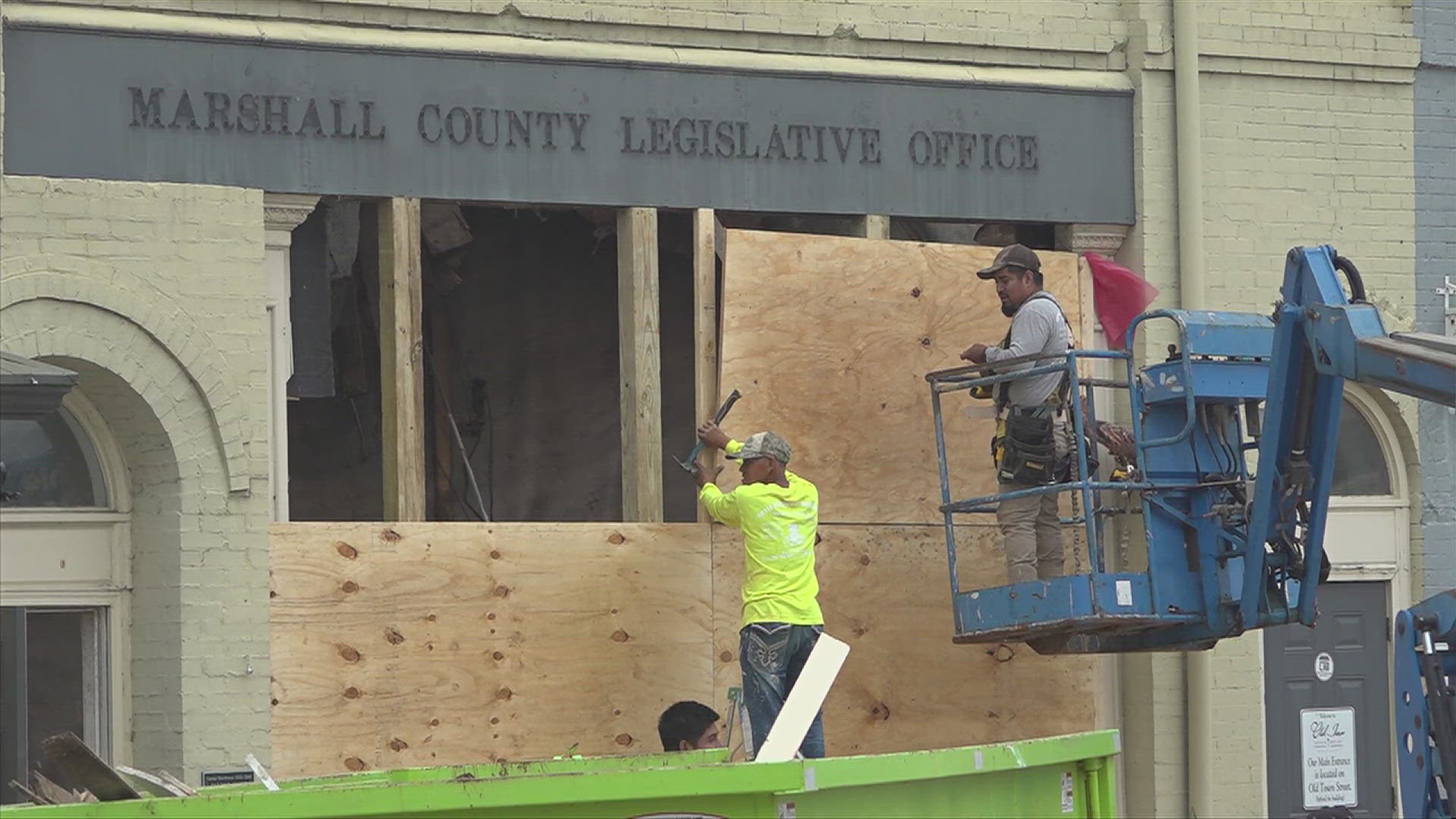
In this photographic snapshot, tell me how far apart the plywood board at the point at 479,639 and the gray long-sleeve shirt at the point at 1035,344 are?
1.85 metres

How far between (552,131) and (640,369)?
133cm

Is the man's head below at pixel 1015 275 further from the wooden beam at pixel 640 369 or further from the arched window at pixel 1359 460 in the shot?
the arched window at pixel 1359 460

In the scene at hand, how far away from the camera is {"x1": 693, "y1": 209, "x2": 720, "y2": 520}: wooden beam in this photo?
13.0 metres

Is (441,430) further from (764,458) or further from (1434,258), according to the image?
(1434,258)

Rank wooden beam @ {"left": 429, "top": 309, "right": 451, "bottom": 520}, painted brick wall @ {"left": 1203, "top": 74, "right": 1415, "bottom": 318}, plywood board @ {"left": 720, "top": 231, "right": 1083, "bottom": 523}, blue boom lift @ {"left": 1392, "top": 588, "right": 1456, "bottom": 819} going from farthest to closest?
wooden beam @ {"left": 429, "top": 309, "right": 451, "bottom": 520}, painted brick wall @ {"left": 1203, "top": 74, "right": 1415, "bottom": 318}, plywood board @ {"left": 720, "top": 231, "right": 1083, "bottom": 523}, blue boom lift @ {"left": 1392, "top": 588, "right": 1456, "bottom": 819}

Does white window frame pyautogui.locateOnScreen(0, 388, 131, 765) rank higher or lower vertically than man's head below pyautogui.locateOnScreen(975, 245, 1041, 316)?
lower

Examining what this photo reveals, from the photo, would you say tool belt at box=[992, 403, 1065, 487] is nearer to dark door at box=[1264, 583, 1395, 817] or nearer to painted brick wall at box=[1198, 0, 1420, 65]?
dark door at box=[1264, 583, 1395, 817]

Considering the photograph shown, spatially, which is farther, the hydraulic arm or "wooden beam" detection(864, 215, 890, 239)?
"wooden beam" detection(864, 215, 890, 239)

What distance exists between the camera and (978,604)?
12.2m

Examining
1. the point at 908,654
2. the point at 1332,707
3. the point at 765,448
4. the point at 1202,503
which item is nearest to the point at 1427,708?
the point at 1202,503

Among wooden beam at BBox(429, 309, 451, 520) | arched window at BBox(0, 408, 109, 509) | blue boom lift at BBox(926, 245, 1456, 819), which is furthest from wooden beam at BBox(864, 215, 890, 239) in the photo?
arched window at BBox(0, 408, 109, 509)

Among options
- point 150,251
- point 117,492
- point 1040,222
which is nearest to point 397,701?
point 117,492

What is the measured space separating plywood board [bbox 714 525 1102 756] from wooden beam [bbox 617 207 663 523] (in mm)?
461

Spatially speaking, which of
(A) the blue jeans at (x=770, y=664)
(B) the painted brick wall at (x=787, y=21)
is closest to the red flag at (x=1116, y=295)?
(B) the painted brick wall at (x=787, y=21)
